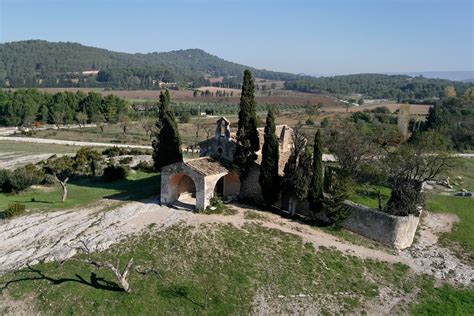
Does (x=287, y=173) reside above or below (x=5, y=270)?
above

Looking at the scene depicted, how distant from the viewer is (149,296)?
20875 mm

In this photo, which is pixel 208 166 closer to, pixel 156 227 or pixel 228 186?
pixel 228 186

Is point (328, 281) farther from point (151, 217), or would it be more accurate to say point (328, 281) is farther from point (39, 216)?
point (39, 216)

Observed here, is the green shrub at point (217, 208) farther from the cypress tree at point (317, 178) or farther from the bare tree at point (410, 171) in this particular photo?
the bare tree at point (410, 171)

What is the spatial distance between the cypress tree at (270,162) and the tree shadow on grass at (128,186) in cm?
987

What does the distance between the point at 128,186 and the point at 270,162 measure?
574 inches

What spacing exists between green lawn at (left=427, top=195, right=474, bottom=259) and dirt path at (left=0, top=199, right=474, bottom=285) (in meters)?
1.02

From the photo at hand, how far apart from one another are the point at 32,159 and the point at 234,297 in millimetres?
41803

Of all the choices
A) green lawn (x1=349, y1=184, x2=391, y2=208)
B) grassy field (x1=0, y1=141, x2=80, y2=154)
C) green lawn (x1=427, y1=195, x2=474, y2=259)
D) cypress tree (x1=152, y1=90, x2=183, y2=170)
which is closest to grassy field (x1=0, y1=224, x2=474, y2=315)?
green lawn (x1=427, y1=195, x2=474, y2=259)

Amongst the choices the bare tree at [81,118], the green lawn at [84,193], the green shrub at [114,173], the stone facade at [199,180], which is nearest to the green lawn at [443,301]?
the stone facade at [199,180]

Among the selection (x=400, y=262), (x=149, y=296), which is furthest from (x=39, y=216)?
(x=400, y=262)

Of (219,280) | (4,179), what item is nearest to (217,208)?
(219,280)

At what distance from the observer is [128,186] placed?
38.7m

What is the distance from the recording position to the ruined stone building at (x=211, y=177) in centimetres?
3055
